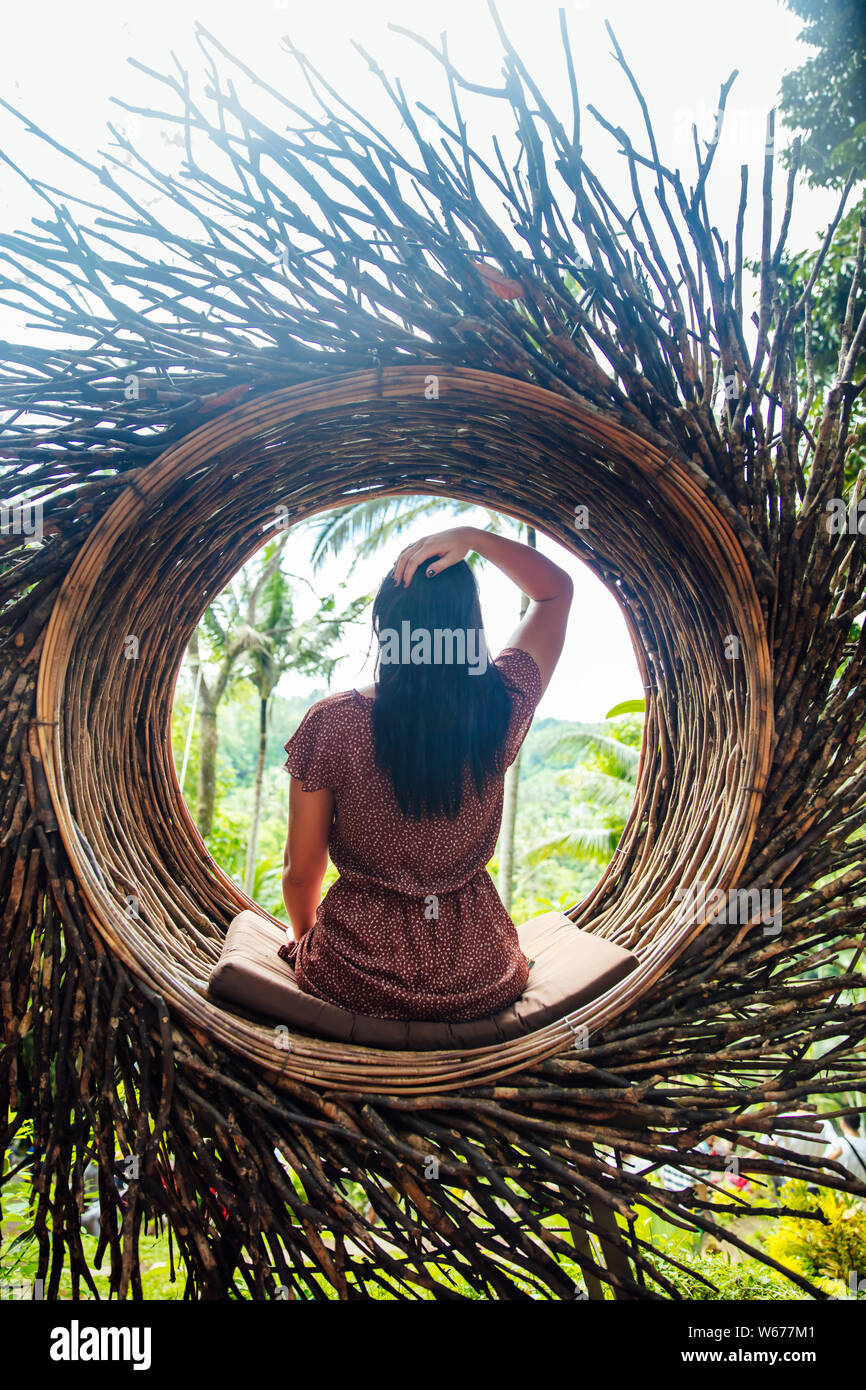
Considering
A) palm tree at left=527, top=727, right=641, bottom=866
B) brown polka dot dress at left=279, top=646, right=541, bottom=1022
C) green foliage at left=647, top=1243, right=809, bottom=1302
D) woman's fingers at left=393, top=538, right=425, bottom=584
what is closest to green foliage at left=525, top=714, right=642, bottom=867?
palm tree at left=527, top=727, right=641, bottom=866

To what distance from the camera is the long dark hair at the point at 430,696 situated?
1.54 meters

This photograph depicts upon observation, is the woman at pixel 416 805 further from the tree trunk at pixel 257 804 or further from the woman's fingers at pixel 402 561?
the tree trunk at pixel 257 804

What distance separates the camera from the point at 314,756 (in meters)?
1.59

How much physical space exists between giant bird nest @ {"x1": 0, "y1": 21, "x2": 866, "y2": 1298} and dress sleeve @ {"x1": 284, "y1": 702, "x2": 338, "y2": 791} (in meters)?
0.42

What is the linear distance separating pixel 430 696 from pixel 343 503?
98 cm

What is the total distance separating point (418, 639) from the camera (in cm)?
154

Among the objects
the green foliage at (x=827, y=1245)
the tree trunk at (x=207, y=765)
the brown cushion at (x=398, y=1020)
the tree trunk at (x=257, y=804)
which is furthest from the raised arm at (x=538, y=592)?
the tree trunk at (x=257, y=804)

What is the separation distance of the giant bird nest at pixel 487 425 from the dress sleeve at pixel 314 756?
16.3 inches

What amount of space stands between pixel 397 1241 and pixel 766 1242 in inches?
138

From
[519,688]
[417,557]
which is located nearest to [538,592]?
[519,688]

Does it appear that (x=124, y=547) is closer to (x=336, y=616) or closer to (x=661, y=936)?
(x=661, y=936)

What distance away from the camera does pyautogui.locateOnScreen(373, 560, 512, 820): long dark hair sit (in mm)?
1541

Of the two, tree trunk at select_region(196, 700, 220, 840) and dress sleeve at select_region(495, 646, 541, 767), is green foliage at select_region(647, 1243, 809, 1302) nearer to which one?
dress sleeve at select_region(495, 646, 541, 767)

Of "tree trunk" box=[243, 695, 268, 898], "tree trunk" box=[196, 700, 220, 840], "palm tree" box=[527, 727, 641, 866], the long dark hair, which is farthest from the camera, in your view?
"tree trunk" box=[243, 695, 268, 898]
